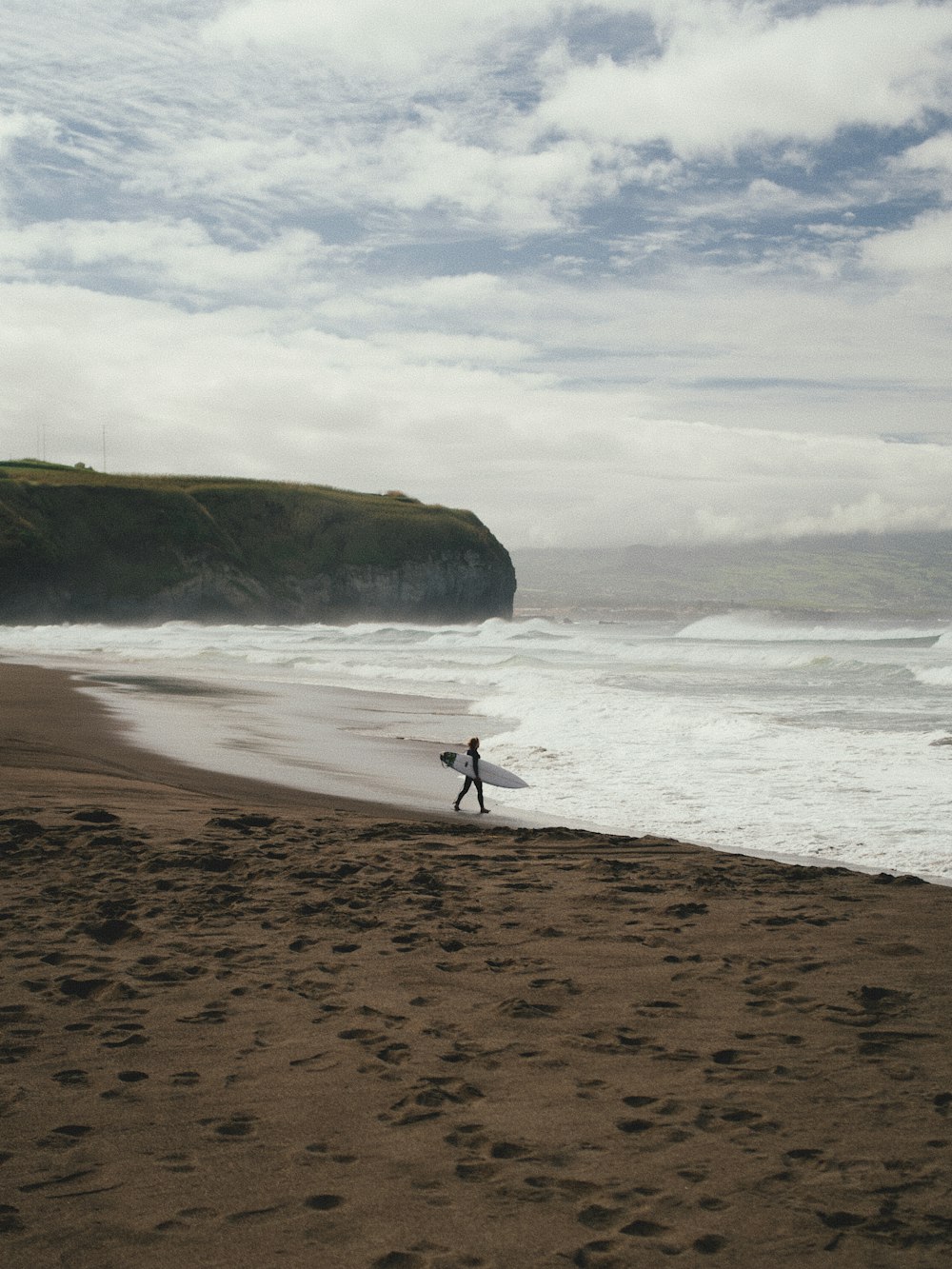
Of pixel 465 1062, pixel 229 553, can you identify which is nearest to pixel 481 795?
pixel 465 1062

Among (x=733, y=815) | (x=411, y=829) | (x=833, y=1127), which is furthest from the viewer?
(x=733, y=815)

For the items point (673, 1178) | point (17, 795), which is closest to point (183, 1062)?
point (673, 1178)

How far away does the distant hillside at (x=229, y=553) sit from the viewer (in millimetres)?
103500

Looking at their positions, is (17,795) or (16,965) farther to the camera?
(17,795)

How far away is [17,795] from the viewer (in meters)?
9.36

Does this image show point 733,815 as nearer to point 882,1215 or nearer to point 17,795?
point 17,795

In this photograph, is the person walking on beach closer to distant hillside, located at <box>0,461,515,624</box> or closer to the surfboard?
the surfboard

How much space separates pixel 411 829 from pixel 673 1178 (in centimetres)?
583

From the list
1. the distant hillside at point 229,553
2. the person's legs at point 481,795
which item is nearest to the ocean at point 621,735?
the person's legs at point 481,795

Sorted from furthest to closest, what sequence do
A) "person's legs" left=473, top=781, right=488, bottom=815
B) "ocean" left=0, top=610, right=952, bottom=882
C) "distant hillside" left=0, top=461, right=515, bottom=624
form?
"distant hillside" left=0, top=461, right=515, bottom=624 < "person's legs" left=473, top=781, right=488, bottom=815 < "ocean" left=0, top=610, right=952, bottom=882

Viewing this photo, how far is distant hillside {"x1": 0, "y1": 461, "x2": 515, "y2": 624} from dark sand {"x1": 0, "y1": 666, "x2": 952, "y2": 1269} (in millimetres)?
98622

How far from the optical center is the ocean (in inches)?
401

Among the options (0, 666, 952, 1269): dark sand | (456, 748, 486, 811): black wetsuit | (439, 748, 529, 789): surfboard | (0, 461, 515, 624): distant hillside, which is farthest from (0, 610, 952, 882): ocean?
(0, 461, 515, 624): distant hillside

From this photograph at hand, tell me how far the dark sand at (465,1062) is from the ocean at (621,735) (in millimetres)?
3060
